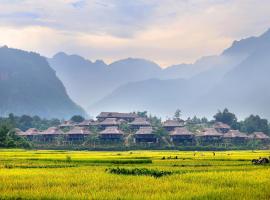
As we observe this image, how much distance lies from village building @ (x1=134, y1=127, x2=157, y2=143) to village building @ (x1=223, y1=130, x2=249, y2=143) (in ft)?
38.7

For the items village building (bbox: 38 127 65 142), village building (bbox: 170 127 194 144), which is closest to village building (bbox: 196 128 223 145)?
village building (bbox: 170 127 194 144)

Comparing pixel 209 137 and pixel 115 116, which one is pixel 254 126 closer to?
pixel 209 137

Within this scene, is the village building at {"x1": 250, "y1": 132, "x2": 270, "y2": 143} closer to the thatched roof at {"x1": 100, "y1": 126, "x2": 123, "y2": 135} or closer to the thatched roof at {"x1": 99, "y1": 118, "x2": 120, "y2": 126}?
the thatched roof at {"x1": 100, "y1": 126, "x2": 123, "y2": 135}

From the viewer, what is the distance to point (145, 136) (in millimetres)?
68438

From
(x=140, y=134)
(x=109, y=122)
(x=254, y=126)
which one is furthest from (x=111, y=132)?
(x=254, y=126)

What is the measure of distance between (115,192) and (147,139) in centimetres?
5595

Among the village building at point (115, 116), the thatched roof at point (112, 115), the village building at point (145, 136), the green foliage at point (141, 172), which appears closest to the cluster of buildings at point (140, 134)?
the village building at point (145, 136)

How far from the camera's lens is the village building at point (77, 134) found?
6881 cm

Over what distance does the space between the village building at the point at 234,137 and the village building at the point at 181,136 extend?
616 centimetres

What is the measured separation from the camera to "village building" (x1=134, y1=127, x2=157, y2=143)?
68.0 metres

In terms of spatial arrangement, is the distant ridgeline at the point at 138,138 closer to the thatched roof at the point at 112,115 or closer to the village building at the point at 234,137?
the village building at the point at 234,137

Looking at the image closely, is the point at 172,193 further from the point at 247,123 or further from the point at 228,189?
the point at 247,123

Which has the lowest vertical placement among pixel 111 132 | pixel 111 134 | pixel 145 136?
pixel 145 136

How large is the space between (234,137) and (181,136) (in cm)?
911
